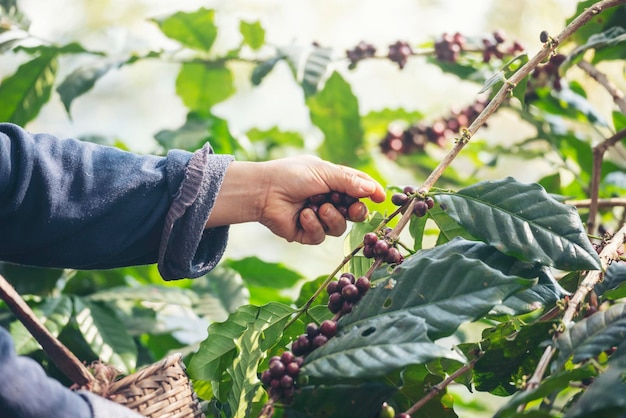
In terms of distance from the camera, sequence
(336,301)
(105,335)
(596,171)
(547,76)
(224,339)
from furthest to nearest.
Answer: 1. (547,76)
2. (105,335)
3. (596,171)
4. (224,339)
5. (336,301)

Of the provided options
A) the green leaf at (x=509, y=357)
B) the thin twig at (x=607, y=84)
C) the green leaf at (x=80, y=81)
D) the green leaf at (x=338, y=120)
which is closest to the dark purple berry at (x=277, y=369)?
the green leaf at (x=509, y=357)

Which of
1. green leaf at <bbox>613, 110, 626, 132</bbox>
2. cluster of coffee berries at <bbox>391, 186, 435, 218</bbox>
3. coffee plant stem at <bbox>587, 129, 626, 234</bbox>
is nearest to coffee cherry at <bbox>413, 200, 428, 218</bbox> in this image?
cluster of coffee berries at <bbox>391, 186, 435, 218</bbox>

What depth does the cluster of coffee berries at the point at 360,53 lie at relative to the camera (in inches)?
57.9

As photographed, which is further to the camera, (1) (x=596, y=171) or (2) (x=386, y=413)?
(1) (x=596, y=171)

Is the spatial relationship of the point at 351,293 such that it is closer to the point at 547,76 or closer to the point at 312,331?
the point at 312,331

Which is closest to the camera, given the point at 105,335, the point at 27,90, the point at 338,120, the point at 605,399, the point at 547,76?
the point at 605,399

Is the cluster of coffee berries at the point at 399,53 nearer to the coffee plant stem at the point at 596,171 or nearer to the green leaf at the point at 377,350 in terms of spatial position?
the coffee plant stem at the point at 596,171

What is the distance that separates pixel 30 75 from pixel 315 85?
2.09ft

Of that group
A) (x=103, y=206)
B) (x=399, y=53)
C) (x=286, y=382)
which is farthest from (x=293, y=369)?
(x=399, y=53)

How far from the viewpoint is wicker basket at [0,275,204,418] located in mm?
636

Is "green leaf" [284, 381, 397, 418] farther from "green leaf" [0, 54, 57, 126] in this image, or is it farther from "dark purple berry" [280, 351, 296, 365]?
"green leaf" [0, 54, 57, 126]

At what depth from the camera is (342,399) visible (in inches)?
25.7

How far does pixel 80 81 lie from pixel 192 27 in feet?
0.94

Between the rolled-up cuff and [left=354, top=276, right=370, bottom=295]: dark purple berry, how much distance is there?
0.74ft
